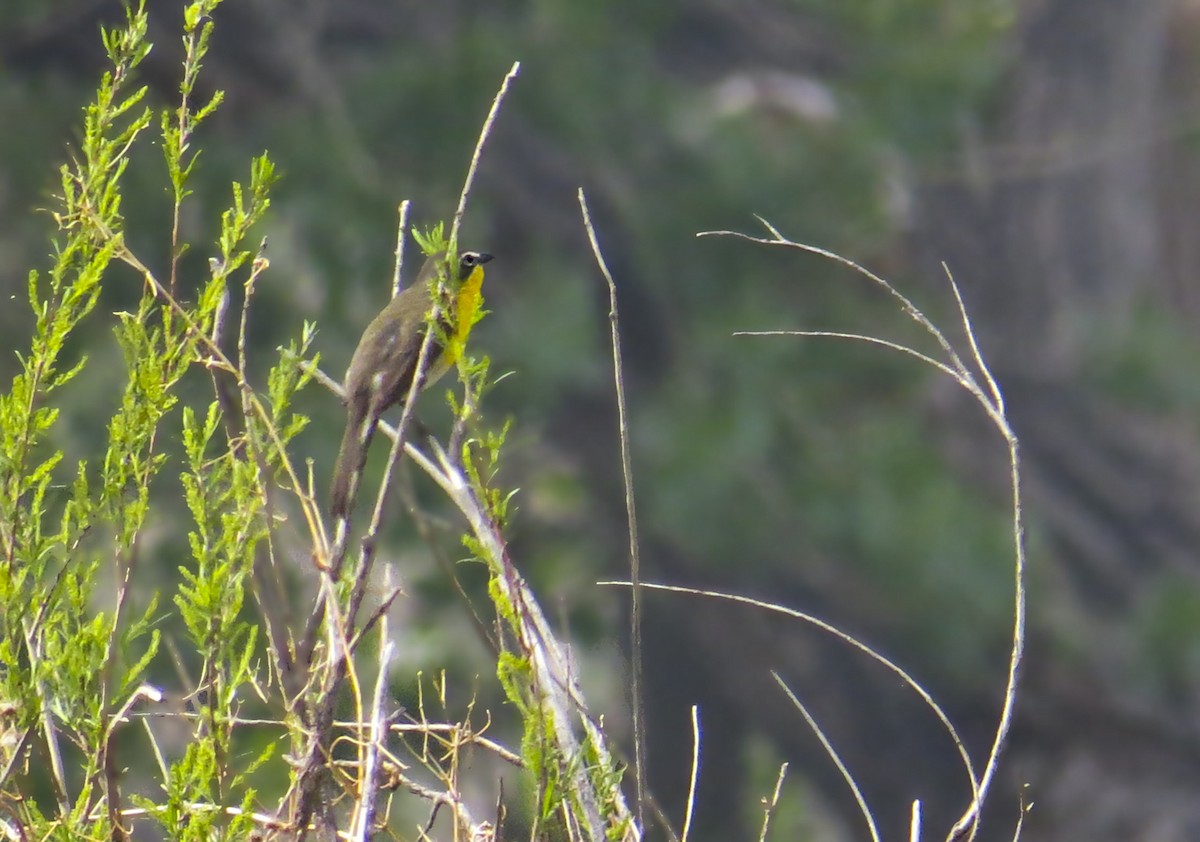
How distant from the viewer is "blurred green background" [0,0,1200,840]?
20.6 ft

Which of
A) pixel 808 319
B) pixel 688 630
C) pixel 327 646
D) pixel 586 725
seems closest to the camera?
pixel 586 725

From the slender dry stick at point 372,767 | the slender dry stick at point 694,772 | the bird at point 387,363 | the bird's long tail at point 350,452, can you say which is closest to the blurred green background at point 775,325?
the bird at point 387,363

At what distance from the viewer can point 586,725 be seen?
1.37 m

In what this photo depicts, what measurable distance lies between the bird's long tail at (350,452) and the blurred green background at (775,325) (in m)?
2.82

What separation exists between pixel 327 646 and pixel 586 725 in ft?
1.20

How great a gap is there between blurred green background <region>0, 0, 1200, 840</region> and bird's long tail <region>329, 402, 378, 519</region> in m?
2.82

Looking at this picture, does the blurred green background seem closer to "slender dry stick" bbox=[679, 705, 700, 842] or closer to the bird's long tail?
the bird's long tail

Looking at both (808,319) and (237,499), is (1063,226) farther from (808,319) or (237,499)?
(237,499)

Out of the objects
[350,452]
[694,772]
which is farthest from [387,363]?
[694,772]

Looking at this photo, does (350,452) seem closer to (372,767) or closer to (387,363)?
(387,363)

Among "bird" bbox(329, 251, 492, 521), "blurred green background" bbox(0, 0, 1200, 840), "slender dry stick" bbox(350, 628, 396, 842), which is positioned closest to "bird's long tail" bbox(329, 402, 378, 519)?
"bird" bbox(329, 251, 492, 521)

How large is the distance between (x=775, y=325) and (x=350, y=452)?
4.19 metres

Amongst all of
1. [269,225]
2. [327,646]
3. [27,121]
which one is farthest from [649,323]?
[327,646]

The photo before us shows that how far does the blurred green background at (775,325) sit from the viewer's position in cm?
629
